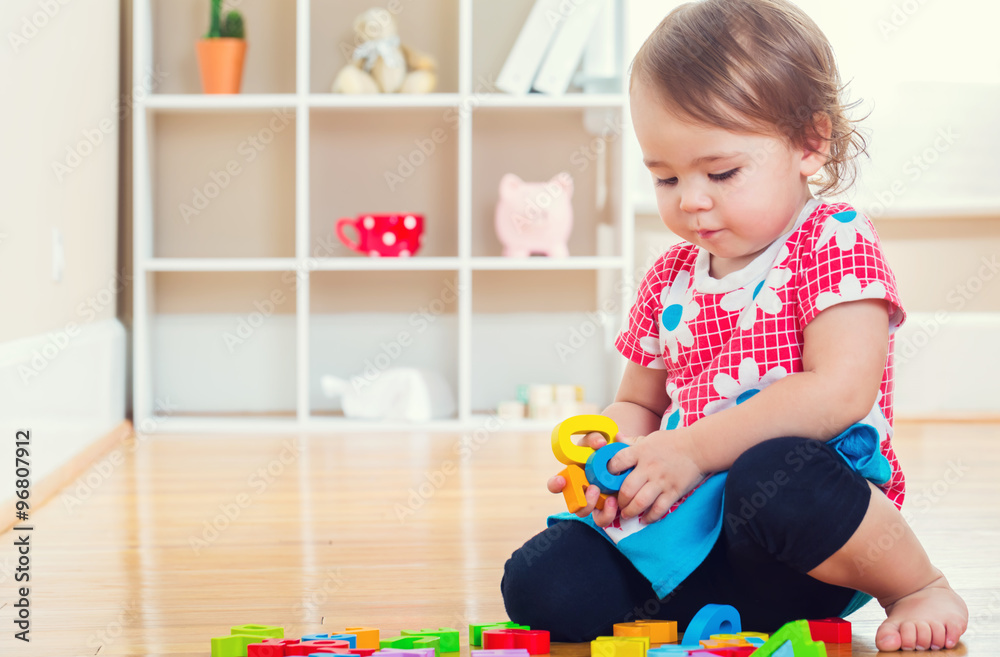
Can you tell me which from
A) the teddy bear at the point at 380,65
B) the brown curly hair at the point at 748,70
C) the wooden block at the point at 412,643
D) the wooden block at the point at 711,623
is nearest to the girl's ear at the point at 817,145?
the brown curly hair at the point at 748,70

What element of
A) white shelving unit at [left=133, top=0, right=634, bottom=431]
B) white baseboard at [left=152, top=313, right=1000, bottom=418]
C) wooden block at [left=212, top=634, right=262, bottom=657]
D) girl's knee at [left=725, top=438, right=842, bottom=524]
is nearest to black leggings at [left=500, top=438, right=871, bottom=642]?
girl's knee at [left=725, top=438, right=842, bottom=524]

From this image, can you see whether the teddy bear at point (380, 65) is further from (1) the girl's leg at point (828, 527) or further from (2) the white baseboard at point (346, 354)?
(1) the girl's leg at point (828, 527)

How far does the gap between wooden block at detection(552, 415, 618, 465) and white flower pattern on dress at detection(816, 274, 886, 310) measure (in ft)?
0.57

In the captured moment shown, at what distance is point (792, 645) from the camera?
64cm

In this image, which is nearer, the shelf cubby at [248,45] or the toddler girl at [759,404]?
the toddler girl at [759,404]

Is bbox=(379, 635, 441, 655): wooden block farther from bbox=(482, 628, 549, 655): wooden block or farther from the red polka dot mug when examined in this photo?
the red polka dot mug

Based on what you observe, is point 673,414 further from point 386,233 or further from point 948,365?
point 948,365

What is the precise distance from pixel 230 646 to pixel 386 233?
1.32 m

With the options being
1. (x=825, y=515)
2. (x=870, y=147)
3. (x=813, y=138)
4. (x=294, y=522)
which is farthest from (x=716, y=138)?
(x=870, y=147)

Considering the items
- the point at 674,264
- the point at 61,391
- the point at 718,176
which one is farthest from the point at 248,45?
the point at 718,176

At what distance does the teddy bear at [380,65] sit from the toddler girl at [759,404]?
125cm

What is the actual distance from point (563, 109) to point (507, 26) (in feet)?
0.68

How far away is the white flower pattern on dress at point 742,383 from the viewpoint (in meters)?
0.77

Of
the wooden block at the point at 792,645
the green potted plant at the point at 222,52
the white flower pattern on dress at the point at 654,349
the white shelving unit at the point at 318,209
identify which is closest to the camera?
the wooden block at the point at 792,645
